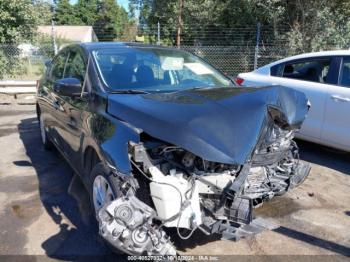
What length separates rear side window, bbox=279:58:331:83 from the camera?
18.3 feet

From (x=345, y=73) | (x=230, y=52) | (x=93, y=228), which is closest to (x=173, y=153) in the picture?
(x=93, y=228)

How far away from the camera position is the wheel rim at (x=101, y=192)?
3.07 meters

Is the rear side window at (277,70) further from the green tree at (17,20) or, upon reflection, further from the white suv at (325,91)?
the green tree at (17,20)

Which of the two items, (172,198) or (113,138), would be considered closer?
(172,198)

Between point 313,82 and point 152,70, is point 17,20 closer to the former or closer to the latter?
point 152,70

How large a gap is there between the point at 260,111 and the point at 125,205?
4.05ft

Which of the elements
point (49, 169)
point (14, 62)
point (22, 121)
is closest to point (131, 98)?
point (49, 169)

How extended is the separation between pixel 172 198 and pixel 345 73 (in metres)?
3.71

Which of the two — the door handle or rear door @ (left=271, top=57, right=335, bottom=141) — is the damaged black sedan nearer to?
the door handle

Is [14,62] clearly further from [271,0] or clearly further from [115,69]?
[115,69]

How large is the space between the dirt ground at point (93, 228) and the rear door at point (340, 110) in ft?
1.41

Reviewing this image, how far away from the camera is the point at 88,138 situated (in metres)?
3.54

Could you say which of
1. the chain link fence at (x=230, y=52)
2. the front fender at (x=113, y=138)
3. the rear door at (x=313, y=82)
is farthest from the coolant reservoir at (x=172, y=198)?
the chain link fence at (x=230, y=52)

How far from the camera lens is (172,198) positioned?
2721 millimetres
